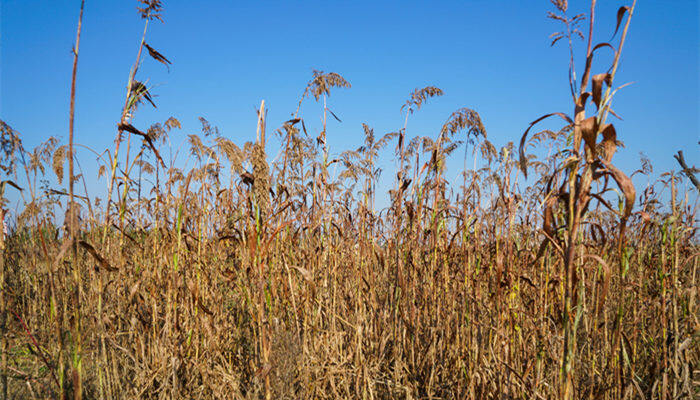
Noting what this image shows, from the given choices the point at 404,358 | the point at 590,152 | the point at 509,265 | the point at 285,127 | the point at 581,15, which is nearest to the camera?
the point at 590,152

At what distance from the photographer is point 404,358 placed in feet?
8.61

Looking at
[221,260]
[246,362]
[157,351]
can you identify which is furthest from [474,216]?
[157,351]

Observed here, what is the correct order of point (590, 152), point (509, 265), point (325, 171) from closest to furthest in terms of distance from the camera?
point (590, 152)
point (509, 265)
point (325, 171)

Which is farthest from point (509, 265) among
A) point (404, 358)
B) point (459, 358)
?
point (404, 358)

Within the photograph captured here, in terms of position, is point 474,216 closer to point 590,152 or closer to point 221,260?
point 590,152

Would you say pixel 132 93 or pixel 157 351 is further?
pixel 157 351

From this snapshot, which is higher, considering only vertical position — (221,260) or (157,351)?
(221,260)

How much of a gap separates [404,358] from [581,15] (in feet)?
7.33

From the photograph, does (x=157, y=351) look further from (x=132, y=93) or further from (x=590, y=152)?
(x=590, y=152)

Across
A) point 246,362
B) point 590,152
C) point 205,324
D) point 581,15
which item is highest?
point 581,15

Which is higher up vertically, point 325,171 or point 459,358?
point 325,171

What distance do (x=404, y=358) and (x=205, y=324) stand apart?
1.36 m

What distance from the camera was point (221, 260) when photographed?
331cm

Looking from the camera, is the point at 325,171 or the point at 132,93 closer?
the point at 132,93
